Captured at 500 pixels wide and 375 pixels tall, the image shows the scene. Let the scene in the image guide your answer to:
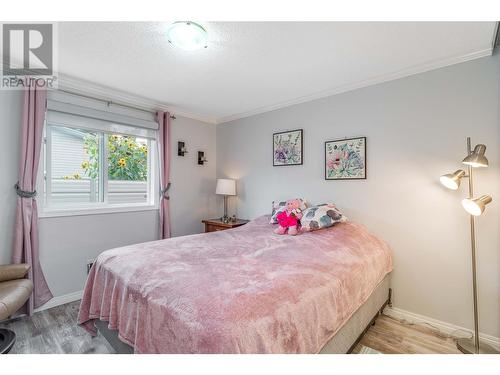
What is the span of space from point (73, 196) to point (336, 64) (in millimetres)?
3105

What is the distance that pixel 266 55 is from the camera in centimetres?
207

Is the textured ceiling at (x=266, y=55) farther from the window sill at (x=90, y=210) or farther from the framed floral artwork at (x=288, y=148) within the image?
the window sill at (x=90, y=210)

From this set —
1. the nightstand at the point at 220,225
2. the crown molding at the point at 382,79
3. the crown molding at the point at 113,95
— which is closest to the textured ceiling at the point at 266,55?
the crown molding at the point at 382,79

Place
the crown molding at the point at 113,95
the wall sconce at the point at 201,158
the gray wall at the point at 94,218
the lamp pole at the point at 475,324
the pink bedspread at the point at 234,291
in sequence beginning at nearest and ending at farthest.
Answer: the pink bedspread at the point at 234,291 < the lamp pole at the point at 475,324 < the gray wall at the point at 94,218 < the crown molding at the point at 113,95 < the wall sconce at the point at 201,158

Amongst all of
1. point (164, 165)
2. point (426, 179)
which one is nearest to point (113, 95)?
point (164, 165)

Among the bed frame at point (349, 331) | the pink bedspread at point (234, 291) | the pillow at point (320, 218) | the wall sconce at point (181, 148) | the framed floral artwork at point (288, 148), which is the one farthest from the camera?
the wall sconce at point (181, 148)

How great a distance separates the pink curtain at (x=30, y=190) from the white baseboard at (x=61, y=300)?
0.08 metres

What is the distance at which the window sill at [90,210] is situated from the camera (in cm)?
255

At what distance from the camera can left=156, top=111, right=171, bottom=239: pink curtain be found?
337 centimetres

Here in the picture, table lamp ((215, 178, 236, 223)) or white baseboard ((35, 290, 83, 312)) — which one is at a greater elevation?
table lamp ((215, 178, 236, 223))

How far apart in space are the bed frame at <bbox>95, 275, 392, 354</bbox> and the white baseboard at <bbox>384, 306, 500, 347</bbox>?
0.97 ft

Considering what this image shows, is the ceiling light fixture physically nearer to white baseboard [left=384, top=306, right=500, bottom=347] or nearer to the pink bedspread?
the pink bedspread

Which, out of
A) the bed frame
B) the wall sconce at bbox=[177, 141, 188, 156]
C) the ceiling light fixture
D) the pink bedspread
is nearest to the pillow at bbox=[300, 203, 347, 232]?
the pink bedspread

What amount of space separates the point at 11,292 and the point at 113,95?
2.17 metres
